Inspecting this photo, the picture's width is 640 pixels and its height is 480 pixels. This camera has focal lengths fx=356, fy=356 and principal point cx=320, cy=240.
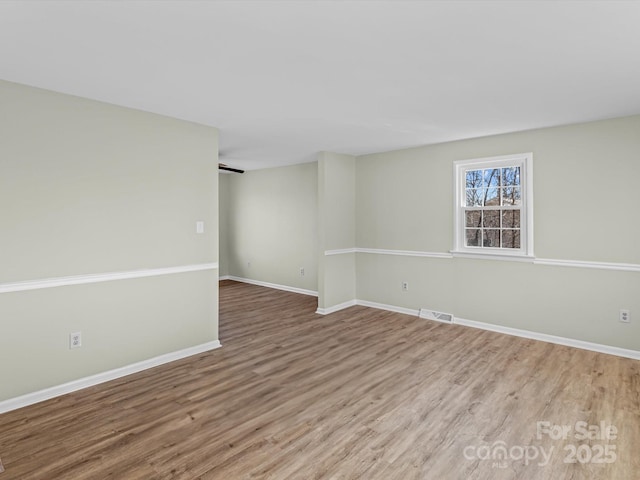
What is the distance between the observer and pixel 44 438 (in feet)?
7.67

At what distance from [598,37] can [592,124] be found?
2196mm

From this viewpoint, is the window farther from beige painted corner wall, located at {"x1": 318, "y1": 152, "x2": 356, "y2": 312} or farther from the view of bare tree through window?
beige painted corner wall, located at {"x1": 318, "y1": 152, "x2": 356, "y2": 312}

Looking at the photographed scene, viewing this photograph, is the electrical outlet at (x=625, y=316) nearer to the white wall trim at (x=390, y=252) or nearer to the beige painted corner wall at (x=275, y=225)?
the white wall trim at (x=390, y=252)

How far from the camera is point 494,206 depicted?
15.1 ft

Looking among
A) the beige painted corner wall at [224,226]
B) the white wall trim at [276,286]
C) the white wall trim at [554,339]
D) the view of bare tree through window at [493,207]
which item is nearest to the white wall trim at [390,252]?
the view of bare tree through window at [493,207]

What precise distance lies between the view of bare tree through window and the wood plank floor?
1325 mm

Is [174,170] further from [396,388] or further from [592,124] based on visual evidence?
Answer: [592,124]

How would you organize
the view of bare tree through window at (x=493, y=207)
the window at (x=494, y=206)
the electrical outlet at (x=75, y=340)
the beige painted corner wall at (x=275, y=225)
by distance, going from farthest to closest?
the beige painted corner wall at (x=275, y=225) → the view of bare tree through window at (x=493, y=207) → the window at (x=494, y=206) → the electrical outlet at (x=75, y=340)

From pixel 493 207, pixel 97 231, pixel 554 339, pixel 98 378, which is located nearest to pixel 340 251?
pixel 493 207

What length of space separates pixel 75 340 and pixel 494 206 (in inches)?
188

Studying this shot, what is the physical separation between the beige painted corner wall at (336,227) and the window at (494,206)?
5.58ft

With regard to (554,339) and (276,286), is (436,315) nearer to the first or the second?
(554,339)

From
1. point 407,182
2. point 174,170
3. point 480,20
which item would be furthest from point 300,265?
point 480,20

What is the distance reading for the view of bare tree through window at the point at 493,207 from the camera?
4457 mm
